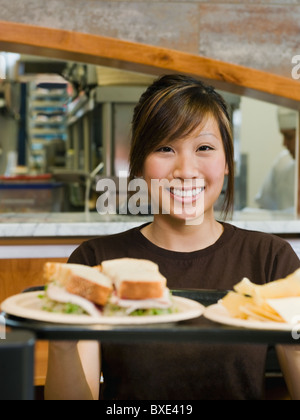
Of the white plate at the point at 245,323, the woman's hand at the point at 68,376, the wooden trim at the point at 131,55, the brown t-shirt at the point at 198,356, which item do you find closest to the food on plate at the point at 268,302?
the white plate at the point at 245,323

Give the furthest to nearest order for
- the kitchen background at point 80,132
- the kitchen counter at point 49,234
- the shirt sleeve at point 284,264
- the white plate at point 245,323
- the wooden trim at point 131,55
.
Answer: the kitchen background at point 80,132, the wooden trim at point 131,55, the kitchen counter at point 49,234, the shirt sleeve at point 284,264, the white plate at point 245,323

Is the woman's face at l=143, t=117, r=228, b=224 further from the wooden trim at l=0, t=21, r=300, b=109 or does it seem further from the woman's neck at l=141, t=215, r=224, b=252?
the wooden trim at l=0, t=21, r=300, b=109

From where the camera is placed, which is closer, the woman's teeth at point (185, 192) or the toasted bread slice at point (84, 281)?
the toasted bread slice at point (84, 281)

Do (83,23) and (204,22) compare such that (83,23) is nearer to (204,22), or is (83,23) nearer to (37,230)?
(204,22)

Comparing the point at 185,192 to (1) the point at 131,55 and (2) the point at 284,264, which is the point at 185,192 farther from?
(1) the point at 131,55

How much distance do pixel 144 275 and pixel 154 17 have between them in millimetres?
2714

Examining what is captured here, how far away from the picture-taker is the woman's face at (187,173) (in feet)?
4.16

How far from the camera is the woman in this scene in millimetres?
1238

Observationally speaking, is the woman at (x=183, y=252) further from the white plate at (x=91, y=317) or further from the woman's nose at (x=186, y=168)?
the white plate at (x=91, y=317)

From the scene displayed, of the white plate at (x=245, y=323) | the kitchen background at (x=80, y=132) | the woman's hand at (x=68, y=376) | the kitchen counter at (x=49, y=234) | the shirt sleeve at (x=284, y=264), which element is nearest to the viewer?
the white plate at (x=245, y=323)

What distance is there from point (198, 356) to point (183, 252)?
257mm

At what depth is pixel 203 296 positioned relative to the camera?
3.04 feet

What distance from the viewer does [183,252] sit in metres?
1.40

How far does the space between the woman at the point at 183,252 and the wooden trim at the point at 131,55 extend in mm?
1515
